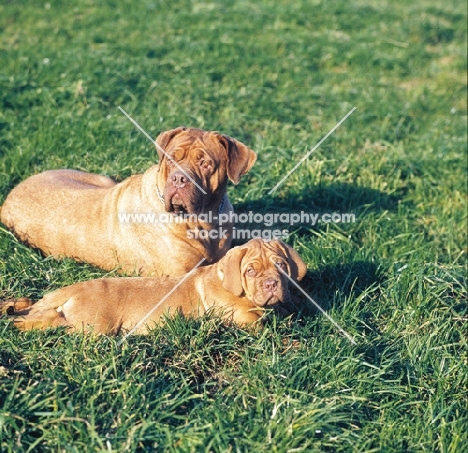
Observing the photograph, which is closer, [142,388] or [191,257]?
[142,388]

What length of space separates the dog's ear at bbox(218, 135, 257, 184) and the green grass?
1.02 meters

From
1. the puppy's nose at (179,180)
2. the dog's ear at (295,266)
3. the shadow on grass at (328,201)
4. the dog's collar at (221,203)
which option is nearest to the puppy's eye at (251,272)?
the dog's ear at (295,266)

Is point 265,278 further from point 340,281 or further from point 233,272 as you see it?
point 340,281

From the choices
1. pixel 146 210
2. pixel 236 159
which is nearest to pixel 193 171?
pixel 236 159

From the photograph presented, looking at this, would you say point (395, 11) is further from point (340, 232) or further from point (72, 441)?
point (72, 441)

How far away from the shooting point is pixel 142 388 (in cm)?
425

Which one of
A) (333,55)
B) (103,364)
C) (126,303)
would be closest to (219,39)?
(333,55)

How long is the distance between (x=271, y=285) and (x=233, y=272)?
0.33m

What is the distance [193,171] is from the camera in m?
5.60

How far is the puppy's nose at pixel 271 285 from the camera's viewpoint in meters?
4.80

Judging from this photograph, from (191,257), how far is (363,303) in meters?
1.47

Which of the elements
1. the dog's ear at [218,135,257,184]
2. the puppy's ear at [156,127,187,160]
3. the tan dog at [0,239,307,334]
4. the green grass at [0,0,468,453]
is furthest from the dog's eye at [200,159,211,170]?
the green grass at [0,0,468,453]

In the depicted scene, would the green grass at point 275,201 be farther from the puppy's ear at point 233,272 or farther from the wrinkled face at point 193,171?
the wrinkled face at point 193,171

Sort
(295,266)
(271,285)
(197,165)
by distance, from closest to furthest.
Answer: (271,285), (295,266), (197,165)
